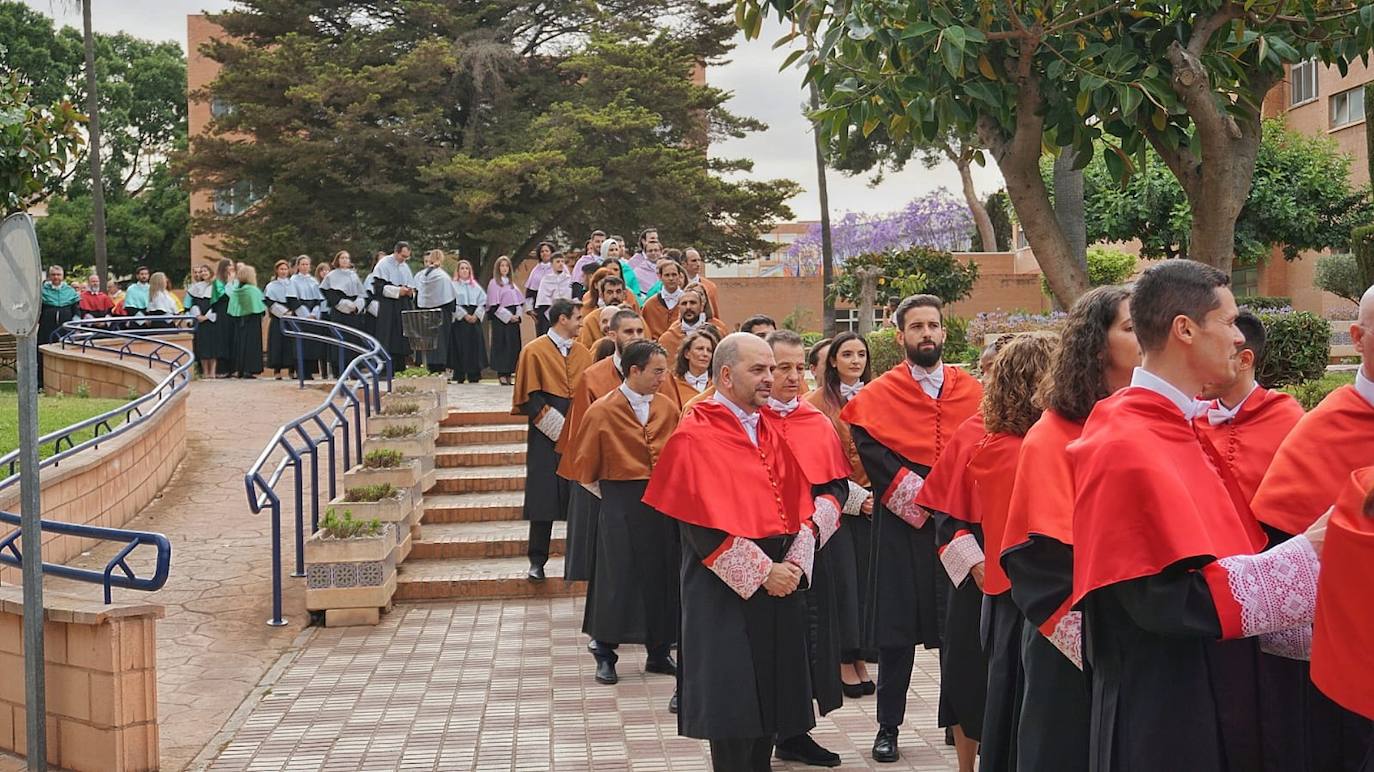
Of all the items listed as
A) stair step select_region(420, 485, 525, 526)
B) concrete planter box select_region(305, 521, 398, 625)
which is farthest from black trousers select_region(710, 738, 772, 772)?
stair step select_region(420, 485, 525, 526)

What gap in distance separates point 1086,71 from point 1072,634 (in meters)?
4.54

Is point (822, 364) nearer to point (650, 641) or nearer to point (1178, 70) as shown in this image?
point (650, 641)

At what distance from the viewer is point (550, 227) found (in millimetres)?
31938

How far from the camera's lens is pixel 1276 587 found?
3213 mm

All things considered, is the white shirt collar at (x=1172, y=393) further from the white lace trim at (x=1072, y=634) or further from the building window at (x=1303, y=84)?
the building window at (x=1303, y=84)

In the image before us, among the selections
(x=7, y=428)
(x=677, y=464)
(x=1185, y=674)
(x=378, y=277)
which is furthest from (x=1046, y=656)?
(x=378, y=277)

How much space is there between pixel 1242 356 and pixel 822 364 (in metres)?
3.13

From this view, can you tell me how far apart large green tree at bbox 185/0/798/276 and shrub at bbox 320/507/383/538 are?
1942 cm

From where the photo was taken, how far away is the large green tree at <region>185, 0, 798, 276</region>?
99.8 ft

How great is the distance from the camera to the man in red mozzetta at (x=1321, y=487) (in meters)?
3.51

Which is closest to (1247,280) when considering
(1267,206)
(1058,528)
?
(1267,206)

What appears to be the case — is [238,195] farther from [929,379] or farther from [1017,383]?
[1017,383]

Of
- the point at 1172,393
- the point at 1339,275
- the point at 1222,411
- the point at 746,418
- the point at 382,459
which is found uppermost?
the point at 1339,275

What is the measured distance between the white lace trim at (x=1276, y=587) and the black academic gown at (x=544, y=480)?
25.1 feet
